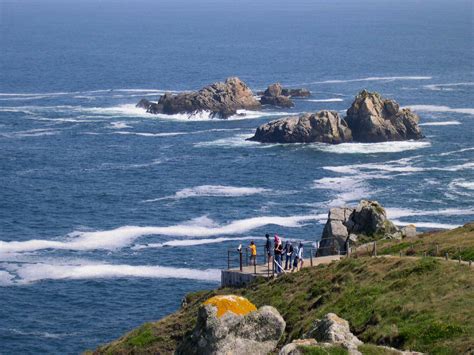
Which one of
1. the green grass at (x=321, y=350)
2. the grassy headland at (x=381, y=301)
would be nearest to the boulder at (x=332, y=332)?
the green grass at (x=321, y=350)

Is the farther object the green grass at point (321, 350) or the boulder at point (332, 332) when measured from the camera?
the boulder at point (332, 332)

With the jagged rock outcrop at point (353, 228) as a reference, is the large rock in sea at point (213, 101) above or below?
below

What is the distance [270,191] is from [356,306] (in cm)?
7072

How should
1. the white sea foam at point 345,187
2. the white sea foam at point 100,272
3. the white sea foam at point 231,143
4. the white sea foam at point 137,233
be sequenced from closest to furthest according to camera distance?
1. the white sea foam at point 100,272
2. the white sea foam at point 137,233
3. the white sea foam at point 345,187
4. the white sea foam at point 231,143

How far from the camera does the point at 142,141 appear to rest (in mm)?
146250

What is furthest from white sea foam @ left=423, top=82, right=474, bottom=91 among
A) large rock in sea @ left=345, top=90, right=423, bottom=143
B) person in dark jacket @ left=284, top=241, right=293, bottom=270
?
person in dark jacket @ left=284, top=241, right=293, bottom=270

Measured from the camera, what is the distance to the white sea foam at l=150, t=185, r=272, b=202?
112438mm

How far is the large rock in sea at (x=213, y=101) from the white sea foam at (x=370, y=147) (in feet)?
95.2

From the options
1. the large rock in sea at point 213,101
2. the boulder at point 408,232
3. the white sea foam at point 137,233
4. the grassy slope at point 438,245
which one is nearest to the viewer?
the grassy slope at point 438,245

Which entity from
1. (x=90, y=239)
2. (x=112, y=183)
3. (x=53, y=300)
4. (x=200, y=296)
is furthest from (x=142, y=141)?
(x=200, y=296)

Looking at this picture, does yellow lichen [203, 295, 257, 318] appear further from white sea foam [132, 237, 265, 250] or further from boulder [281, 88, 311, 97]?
boulder [281, 88, 311, 97]

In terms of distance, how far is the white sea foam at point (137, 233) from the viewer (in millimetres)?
91750

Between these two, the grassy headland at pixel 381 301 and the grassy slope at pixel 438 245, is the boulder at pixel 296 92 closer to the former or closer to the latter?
the grassy slope at pixel 438 245

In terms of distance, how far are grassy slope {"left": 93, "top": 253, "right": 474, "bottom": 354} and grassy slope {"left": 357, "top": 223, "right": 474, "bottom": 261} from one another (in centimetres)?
265
